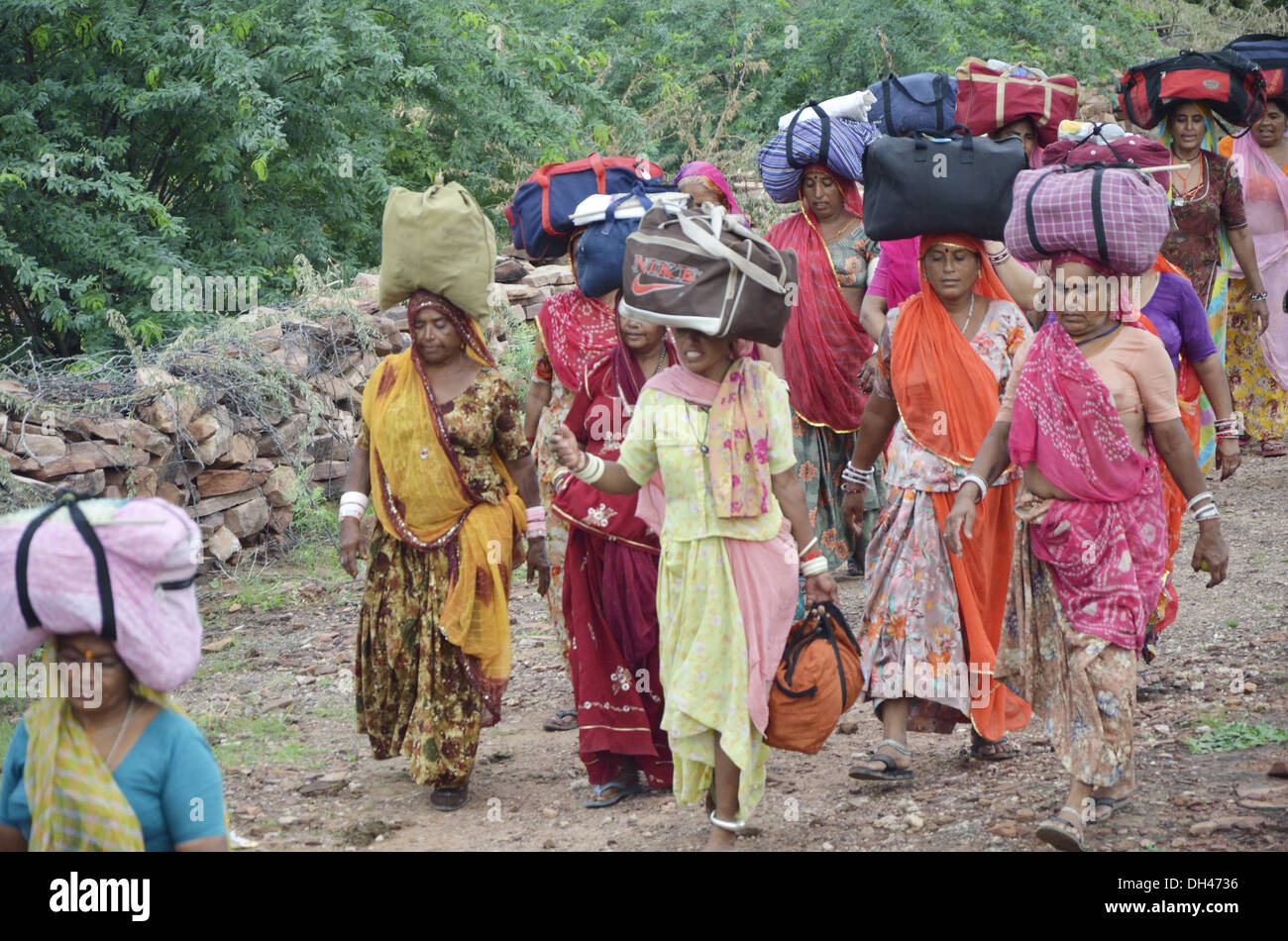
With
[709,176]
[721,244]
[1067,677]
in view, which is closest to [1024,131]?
[709,176]

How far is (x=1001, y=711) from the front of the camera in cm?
510

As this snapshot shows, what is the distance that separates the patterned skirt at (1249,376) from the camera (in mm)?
9438

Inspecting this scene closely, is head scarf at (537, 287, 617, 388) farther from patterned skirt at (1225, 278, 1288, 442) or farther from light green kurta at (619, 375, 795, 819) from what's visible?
patterned skirt at (1225, 278, 1288, 442)

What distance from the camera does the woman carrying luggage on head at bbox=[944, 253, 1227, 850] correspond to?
439cm

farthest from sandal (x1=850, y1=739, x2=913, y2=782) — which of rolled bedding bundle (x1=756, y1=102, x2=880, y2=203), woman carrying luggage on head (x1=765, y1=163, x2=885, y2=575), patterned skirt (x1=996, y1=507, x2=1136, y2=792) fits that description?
rolled bedding bundle (x1=756, y1=102, x2=880, y2=203)

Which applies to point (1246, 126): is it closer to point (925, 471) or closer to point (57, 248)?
point (925, 471)

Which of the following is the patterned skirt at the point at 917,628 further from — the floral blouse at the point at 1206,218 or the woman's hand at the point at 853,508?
the floral blouse at the point at 1206,218

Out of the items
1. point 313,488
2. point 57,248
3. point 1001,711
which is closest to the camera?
point 1001,711

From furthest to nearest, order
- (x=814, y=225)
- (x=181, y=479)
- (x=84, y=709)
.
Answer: (x=181, y=479) → (x=814, y=225) → (x=84, y=709)

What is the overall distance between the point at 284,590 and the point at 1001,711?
15.9ft

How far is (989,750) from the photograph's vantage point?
536 centimetres

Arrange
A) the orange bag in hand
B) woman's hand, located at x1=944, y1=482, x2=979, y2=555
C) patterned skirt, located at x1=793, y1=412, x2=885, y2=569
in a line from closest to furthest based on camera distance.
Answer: the orange bag in hand → woman's hand, located at x1=944, y1=482, x2=979, y2=555 → patterned skirt, located at x1=793, y1=412, x2=885, y2=569

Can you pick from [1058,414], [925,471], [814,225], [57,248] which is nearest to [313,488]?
[57,248]

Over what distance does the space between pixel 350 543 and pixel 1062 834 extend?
2.68 metres
